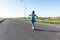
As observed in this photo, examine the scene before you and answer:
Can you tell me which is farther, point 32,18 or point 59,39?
point 32,18

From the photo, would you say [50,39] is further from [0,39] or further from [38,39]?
[0,39]

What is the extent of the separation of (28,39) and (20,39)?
17.2 inches

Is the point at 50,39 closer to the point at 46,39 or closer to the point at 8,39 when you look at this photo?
the point at 46,39

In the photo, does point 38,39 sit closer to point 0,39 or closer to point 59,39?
point 59,39

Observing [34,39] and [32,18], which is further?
[32,18]

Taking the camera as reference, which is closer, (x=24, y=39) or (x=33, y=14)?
(x=24, y=39)

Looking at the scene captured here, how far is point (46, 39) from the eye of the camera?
1122cm

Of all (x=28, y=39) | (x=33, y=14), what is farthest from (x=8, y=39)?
(x=33, y=14)

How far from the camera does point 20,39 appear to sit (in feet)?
36.6

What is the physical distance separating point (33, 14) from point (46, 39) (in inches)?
315

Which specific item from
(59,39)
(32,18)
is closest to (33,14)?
(32,18)

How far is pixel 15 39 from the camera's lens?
11148mm

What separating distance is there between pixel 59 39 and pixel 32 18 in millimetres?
8031

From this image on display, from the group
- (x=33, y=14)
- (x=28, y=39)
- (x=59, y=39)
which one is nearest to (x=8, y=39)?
(x=28, y=39)
